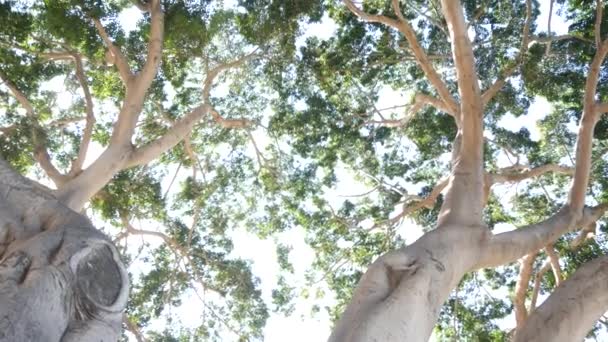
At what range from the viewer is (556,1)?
359 inches

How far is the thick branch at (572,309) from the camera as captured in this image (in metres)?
4.71

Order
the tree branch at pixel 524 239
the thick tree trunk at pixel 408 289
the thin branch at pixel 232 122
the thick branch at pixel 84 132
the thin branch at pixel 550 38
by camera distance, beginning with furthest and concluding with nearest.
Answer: the thin branch at pixel 232 122
the thin branch at pixel 550 38
the thick branch at pixel 84 132
the tree branch at pixel 524 239
the thick tree trunk at pixel 408 289

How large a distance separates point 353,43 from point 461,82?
439 centimetres

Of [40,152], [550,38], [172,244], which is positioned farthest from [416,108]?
[40,152]

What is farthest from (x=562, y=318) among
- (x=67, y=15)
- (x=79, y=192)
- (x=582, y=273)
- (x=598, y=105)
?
(x=67, y=15)

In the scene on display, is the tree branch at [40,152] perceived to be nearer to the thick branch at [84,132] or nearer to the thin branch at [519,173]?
the thick branch at [84,132]

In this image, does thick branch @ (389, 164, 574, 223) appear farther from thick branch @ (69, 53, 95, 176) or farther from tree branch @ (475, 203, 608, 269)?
thick branch @ (69, 53, 95, 176)

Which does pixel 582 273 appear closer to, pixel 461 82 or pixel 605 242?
pixel 461 82

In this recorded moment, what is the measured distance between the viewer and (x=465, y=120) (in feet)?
19.0

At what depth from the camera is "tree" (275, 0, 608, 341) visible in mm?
5770

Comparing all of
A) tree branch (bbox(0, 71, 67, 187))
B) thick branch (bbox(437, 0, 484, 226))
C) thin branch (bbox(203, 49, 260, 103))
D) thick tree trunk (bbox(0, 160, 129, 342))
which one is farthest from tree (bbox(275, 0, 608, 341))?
tree branch (bbox(0, 71, 67, 187))

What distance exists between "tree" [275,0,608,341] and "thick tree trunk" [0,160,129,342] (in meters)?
2.67

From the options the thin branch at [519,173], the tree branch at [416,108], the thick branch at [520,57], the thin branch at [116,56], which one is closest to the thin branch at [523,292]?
the thin branch at [519,173]

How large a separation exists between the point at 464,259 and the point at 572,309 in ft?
2.67
